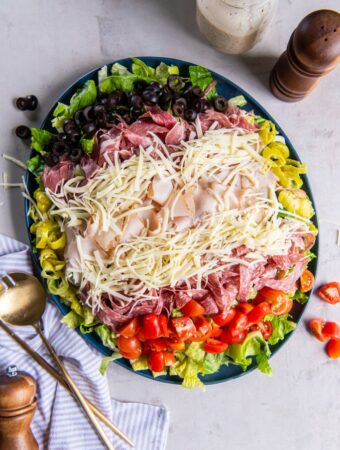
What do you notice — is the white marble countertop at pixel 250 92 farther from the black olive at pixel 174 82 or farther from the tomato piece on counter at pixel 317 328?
the black olive at pixel 174 82

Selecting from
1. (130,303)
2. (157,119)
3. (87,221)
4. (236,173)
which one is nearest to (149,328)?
(130,303)

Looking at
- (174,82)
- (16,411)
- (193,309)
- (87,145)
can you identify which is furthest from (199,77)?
(16,411)

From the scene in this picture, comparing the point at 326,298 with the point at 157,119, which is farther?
the point at 326,298

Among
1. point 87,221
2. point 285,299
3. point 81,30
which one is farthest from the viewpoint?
point 81,30

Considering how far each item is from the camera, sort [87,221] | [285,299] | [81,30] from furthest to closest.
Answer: [81,30]
[285,299]
[87,221]

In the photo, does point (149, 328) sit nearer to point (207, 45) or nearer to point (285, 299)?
point (285, 299)

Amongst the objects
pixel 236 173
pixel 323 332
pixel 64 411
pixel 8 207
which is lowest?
pixel 64 411

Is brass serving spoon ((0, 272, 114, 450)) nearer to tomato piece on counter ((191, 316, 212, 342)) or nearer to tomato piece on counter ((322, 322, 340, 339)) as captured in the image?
tomato piece on counter ((191, 316, 212, 342))

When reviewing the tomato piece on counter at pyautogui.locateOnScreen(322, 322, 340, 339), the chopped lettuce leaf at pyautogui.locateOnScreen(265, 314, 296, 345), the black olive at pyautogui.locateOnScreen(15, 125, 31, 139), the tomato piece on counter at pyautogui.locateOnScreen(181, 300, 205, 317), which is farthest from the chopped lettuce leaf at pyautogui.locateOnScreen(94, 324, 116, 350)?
the tomato piece on counter at pyautogui.locateOnScreen(322, 322, 340, 339)

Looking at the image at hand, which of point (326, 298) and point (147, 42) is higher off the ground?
point (147, 42)
